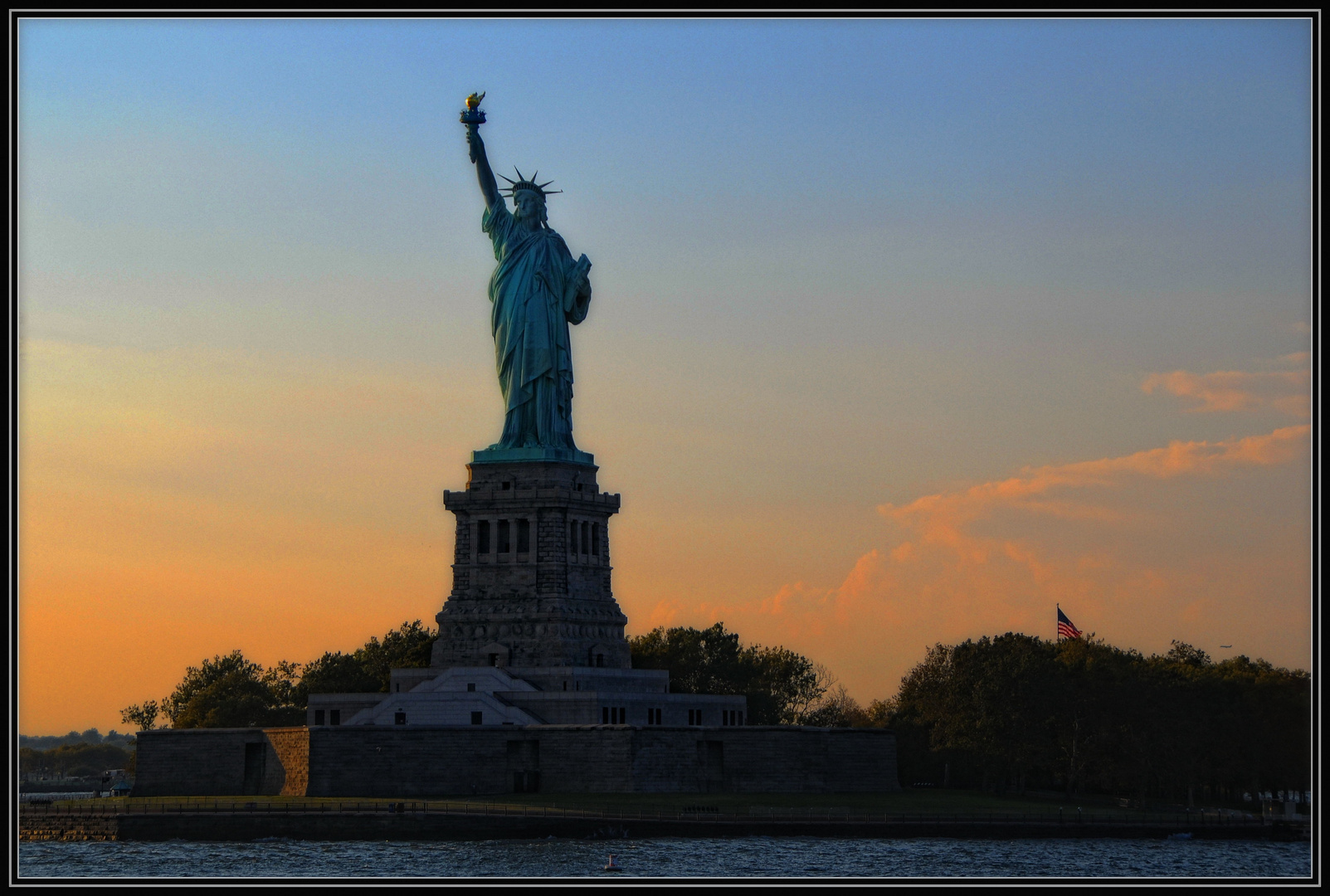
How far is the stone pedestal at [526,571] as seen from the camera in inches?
3772

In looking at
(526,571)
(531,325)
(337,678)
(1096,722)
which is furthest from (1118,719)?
(337,678)

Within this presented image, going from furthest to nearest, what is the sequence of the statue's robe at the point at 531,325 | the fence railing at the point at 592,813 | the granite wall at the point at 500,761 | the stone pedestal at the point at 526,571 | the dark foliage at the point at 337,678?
the dark foliage at the point at 337,678 → the statue's robe at the point at 531,325 → the stone pedestal at the point at 526,571 → the granite wall at the point at 500,761 → the fence railing at the point at 592,813

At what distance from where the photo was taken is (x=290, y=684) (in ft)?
413

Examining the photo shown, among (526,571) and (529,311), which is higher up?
(529,311)

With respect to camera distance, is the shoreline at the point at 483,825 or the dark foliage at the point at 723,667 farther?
the dark foliage at the point at 723,667

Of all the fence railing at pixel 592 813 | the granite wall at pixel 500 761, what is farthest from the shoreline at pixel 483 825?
the granite wall at pixel 500 761

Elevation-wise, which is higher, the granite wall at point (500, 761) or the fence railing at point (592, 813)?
the granite wall at point (500, 761)

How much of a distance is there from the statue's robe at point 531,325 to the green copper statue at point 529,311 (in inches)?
1.5

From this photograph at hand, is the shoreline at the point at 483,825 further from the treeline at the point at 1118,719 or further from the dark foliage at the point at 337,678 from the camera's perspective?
the dark foliage at the point at 337,678

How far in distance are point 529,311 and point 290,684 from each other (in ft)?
122

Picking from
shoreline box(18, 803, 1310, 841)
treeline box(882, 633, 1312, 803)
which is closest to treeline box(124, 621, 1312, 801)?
treeline box(882, 633, 1312, 803)

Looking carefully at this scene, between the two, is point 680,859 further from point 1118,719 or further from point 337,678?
point 337,678

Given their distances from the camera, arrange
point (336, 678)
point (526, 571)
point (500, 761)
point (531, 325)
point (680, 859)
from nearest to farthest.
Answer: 1. point (680, 859)
2. point (500, 761)
3. point (526, 571)
4. point (531, 325)
5. point (336, 678)
